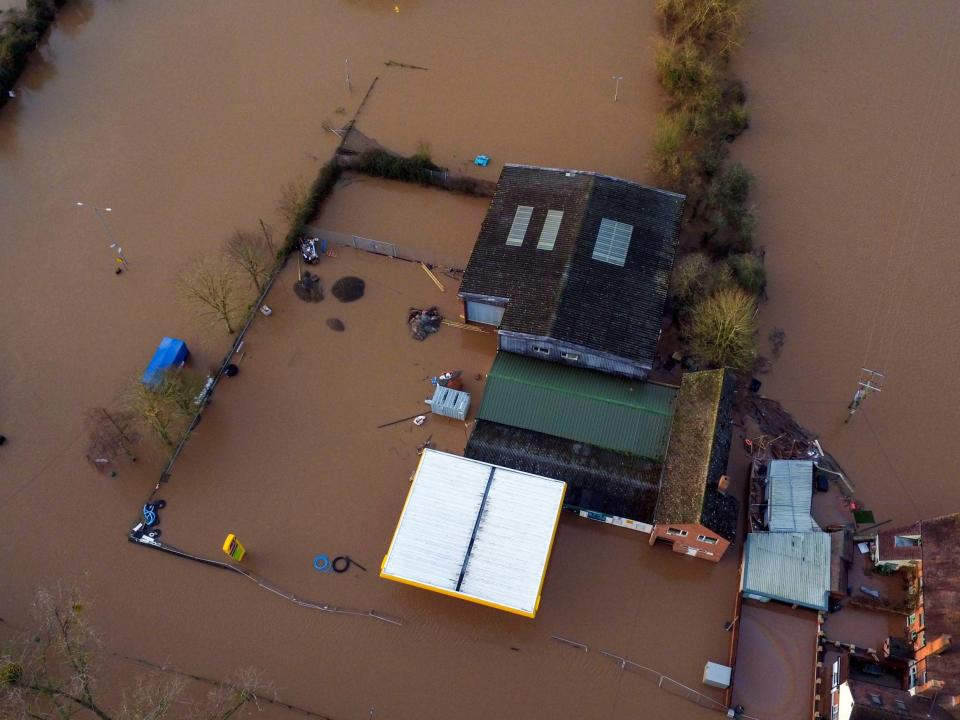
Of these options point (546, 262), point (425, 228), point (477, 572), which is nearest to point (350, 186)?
point (425, 228)

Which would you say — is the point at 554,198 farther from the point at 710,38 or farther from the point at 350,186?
the point at 710,38

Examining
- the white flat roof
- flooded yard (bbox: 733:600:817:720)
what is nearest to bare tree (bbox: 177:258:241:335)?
the white flat roof

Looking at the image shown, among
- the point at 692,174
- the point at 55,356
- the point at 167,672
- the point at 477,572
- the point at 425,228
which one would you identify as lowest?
the point at 167,672

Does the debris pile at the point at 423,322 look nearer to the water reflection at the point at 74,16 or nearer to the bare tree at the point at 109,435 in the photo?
the bare tree at the point at 109,435

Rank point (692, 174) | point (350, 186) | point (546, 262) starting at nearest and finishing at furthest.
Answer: point (546, 262) < point (692, 174) < point (350, 186)

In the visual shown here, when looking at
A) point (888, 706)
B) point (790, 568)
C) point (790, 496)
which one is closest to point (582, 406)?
point (790, 496)

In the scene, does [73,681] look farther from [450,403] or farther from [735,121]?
[735,121]
